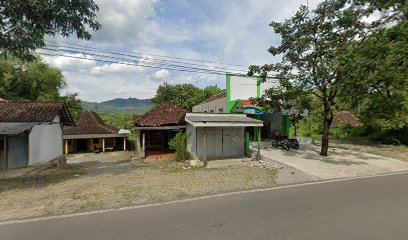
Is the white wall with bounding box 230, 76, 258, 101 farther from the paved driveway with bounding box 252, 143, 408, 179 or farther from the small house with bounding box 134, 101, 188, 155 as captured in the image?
the paved driveway with bounding box 252, 143, 408, 179

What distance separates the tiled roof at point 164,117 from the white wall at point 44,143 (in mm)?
5489

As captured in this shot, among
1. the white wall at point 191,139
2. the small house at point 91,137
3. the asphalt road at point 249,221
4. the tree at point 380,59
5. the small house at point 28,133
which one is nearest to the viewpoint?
the asphalt road at point 249,221

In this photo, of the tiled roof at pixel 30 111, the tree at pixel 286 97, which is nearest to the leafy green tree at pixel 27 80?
the tiled roof at pixel 30 111

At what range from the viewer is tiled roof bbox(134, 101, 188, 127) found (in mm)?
17500

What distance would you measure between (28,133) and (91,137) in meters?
13.6

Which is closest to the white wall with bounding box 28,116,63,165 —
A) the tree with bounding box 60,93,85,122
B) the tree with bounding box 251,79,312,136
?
the tree with bounding box 251,79,312,136

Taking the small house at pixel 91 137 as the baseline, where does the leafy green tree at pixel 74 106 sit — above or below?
above

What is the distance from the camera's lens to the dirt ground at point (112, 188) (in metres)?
6.12

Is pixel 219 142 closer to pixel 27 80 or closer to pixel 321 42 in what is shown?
pixel 321 42

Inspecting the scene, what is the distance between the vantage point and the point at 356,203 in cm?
620

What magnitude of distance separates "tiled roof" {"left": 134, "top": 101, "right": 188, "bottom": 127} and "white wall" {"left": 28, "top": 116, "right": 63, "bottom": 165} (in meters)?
5.49

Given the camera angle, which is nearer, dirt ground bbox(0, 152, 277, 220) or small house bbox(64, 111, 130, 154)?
dirt ground bbox(0, 152, 277, 220)

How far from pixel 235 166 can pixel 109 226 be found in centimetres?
795

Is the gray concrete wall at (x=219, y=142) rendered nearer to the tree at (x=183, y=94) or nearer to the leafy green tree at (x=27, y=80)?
the leafy green tree at (x=27, y=80)
